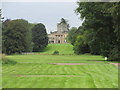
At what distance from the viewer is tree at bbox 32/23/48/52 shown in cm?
9969

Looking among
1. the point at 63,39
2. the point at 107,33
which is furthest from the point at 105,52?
the point at 63,39

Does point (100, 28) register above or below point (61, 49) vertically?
above

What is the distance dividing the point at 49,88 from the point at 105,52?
26.4 meters

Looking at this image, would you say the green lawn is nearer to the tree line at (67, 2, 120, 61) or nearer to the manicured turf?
the tree line at (67, 2, 120, 61)

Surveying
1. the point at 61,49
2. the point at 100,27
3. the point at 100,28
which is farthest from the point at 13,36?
the point at 100,28

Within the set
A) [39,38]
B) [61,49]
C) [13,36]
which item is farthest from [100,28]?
[61,49]

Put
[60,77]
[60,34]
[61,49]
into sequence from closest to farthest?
[60,77]
[61,49]
[60,34]

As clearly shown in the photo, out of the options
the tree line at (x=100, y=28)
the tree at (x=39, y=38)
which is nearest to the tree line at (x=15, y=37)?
the tree at (x=39, y=38)

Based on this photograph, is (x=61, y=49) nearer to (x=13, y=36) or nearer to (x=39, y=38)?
(x=39, y=38)

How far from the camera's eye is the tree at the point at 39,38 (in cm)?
9969

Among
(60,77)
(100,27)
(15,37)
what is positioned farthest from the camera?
(15,37)

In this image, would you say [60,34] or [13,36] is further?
[60,34]

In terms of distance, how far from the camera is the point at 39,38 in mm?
101625

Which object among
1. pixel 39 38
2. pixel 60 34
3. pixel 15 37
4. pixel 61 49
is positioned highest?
pixel 60 34
